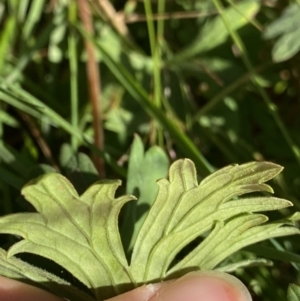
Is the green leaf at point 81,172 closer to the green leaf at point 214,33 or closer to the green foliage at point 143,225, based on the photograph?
the green foliage at point 143,225

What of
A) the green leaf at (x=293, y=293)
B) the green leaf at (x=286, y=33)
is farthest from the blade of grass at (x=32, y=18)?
the green leaf at (x=293, y=293)

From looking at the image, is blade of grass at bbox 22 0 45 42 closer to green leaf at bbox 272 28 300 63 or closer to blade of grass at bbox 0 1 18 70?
blade of grass at bbox 0 1 18 70

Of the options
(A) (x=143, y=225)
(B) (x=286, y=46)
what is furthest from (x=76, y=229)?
(B) (x=286, y=46)

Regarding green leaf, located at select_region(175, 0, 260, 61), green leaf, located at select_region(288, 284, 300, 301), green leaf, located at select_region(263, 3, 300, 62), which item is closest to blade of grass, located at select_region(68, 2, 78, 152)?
green leaf, located at select_region(175, 0, 260, 61)

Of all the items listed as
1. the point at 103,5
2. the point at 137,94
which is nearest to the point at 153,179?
the point at 137,94

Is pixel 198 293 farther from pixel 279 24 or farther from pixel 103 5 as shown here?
pixel 103 5

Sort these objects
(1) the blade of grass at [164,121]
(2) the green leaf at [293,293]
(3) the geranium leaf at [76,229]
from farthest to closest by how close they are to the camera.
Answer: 1. (1) the blade of grass at [164,121]
2. (2) the green leaf at [293,293]
3. (3) the geranium leaf at [76,229]

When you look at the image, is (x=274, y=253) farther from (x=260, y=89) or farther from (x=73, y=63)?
(x=73, y=63)
